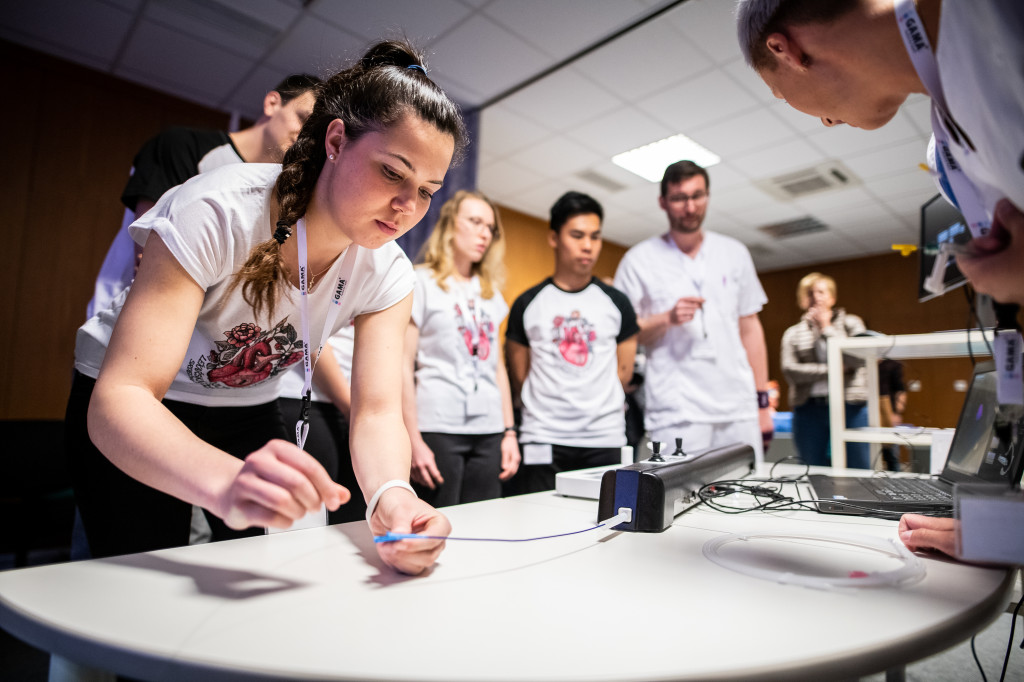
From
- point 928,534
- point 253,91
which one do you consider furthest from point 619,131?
point 928,534

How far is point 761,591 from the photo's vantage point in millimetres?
555

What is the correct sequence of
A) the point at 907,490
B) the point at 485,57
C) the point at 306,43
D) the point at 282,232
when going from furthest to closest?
the point at 485,57
the point at 306,43
the point at 907,490
the point at 282,232

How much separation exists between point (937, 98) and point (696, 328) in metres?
1.49

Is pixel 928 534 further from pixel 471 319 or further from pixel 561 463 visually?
pixel 471 319

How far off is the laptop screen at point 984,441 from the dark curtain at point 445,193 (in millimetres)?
2948

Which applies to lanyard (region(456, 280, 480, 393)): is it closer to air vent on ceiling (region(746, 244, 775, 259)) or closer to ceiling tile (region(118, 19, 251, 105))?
ceiling tile (region(118, 19, 251, 105))

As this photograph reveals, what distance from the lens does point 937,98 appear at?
0.65m

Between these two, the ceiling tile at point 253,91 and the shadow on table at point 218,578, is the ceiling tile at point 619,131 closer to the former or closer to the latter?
the ceiling tile at point 253,91

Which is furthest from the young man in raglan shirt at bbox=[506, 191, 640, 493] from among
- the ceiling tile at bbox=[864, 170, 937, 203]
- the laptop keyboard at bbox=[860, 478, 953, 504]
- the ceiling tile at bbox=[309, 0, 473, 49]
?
the ceiling tile at bbox=[864, 170, 937, 203]

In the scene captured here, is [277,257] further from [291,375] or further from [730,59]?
[730,59]

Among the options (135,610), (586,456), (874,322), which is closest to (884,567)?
(135,610)

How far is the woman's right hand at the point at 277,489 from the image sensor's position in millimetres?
531

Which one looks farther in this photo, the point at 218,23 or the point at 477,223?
the point at 218,23

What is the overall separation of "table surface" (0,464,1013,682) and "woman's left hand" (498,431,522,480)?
1.28m
